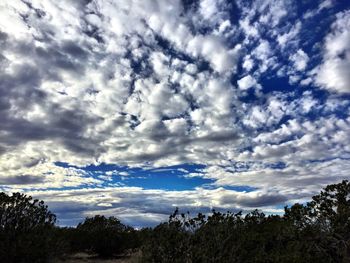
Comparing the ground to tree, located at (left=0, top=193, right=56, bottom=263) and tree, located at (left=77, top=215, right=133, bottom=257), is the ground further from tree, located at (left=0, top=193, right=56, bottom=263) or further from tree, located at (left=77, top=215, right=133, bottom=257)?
tree, located at (left=0, top=193, right=56, bottom=263)

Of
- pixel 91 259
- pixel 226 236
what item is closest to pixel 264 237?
pixel 226 236

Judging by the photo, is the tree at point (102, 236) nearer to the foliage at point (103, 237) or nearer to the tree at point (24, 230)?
the foliage at point (103, 237)

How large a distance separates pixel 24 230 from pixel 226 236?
6.74 m

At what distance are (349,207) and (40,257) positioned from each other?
970 centimetres

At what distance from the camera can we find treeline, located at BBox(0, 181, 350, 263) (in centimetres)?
976

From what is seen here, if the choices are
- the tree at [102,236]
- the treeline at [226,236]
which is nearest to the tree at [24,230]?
the treeline at [226,236]

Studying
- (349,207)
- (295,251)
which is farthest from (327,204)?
(295,251)

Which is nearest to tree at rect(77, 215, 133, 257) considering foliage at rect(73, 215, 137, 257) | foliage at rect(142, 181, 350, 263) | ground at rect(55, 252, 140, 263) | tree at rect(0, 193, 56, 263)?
foliage at rect(73, 215, 137, 257)

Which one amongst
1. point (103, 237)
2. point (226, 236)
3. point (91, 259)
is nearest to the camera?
point (226, 236)

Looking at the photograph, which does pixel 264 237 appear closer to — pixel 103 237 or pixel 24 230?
pixel 24 230

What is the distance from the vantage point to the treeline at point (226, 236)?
976 cm

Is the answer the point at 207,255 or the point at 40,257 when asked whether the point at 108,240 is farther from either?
the point at 207,255

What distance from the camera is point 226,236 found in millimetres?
10227

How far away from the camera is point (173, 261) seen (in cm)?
964
